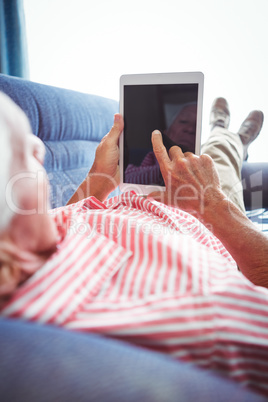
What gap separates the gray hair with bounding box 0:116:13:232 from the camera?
11.0 inches

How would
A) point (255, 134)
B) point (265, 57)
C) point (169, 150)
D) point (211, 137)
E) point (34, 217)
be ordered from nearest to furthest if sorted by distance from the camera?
point (34, 217)
point (169, 150)
point (211, 137)
point (255, 134)
point (265, 57)

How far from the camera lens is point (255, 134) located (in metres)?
1.53

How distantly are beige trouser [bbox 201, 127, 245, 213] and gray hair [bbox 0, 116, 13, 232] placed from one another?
87cm

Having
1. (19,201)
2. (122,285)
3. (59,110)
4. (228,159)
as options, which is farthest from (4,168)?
(228,159)

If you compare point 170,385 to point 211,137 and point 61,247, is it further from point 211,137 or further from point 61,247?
point 211,137

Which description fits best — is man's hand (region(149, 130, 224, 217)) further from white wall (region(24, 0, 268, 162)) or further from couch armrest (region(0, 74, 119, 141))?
white wall (region(24, 0, 268, 162))

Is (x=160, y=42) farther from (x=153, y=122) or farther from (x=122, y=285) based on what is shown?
(x=122, y=285)

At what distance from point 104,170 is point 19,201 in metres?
0.53

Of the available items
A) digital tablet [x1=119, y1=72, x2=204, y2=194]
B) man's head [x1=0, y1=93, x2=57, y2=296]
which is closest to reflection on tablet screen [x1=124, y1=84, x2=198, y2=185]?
digital tablet [x1=119, y1=72, x2=204, y2=194]

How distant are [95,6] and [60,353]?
6.66 feet

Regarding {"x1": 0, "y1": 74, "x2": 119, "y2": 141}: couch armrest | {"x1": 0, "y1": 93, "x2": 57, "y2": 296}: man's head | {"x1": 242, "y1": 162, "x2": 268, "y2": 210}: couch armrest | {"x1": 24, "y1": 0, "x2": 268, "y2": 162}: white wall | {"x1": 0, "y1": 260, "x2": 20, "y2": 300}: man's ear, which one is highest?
{"x1": 24, "y1": 0, "x2": 268, "y2": 162}: white wall

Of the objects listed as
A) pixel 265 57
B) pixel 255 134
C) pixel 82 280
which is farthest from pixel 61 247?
pixel 265 57

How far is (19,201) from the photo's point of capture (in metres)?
0.30

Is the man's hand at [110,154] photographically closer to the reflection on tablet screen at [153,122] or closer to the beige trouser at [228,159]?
the reflection on tablet screen at [153,122]
